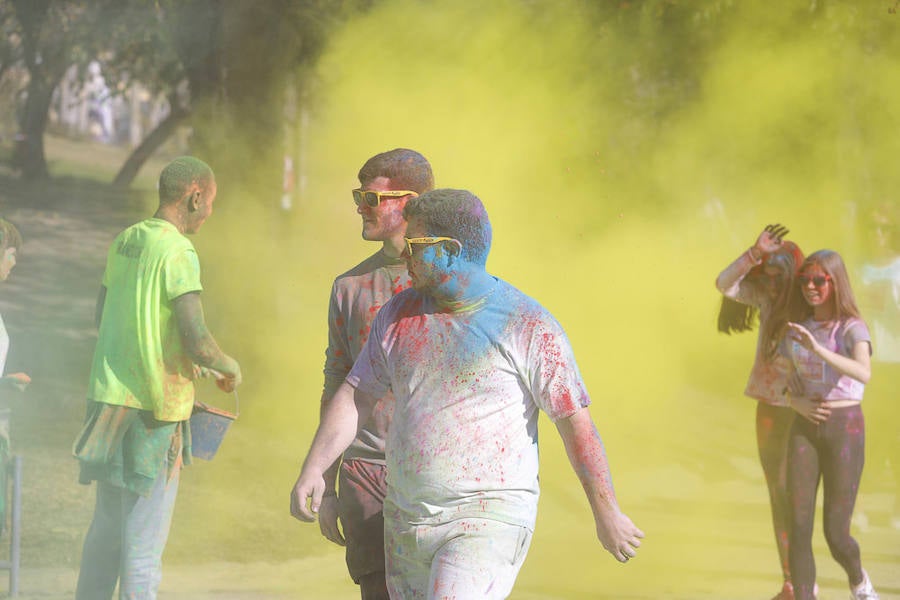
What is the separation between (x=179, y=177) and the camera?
5293 millimetres

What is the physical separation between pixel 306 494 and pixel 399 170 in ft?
4.00

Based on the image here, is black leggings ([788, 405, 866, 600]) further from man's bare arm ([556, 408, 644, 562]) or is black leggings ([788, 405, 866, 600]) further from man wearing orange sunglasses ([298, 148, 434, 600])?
man's bare arm ([556, 408, 644, 562])

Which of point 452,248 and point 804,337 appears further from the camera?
point 804,337

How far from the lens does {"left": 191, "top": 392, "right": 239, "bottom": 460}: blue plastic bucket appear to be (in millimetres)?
5500

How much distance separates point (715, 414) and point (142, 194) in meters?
5.98

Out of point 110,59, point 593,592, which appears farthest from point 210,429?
point 110,59

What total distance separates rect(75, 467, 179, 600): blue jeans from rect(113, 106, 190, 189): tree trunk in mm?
7709

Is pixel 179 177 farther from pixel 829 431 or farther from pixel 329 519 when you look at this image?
pixel 829 431

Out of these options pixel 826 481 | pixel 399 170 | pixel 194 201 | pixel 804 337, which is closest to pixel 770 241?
pixel 804 337

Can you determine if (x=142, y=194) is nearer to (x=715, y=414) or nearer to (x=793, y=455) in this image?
(x=715, y=414)

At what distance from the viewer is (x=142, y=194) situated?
13273 millimetres

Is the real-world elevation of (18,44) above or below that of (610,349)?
above

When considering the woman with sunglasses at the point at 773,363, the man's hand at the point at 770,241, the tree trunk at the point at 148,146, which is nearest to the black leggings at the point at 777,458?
the woman with sunglasses at the point at 773,363

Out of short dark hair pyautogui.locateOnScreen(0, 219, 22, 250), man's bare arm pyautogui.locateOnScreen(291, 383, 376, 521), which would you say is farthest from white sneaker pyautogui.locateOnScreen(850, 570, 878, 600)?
short dark hair pyautogui.locateOnScreen(0, 219, 22, 250)
